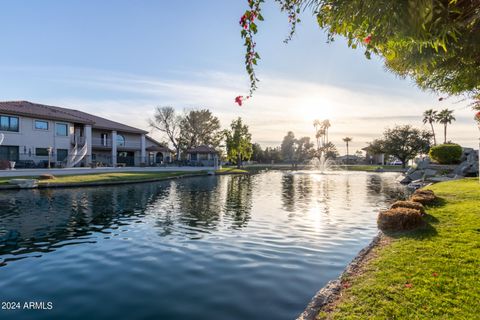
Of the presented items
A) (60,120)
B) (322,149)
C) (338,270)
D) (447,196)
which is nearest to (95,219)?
(338,270)

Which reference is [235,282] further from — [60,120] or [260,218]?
[60,120]

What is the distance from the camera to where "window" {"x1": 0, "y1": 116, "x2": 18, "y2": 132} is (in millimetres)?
33531

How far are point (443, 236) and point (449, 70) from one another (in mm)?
4711

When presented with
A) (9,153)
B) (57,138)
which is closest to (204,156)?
(57,138)

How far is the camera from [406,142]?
6925 cm

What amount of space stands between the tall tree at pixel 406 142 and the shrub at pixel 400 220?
67.4m

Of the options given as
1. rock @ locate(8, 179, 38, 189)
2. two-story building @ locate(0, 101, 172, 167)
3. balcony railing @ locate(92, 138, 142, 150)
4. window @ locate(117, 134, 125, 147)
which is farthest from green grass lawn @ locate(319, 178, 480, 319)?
window @ locate(117, 134, 125, 147)

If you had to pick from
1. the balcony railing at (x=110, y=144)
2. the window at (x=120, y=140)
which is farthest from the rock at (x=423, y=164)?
the window at (x=120, y=140)

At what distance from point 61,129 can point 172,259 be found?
3891 cm

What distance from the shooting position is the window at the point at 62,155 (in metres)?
38.8

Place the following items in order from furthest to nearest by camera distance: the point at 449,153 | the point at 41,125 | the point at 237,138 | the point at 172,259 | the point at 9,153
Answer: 1. the point at 237,138
2. the point at 41,125
3. the point at 9,153
4. the point at 449,153
5. the point at 172,259

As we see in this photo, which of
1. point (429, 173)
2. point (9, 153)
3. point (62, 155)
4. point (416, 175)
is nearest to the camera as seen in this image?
point (429, 173)

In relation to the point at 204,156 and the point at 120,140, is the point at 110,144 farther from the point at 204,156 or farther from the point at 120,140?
the point at 204,156

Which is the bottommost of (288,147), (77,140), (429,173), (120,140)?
(429,173)
